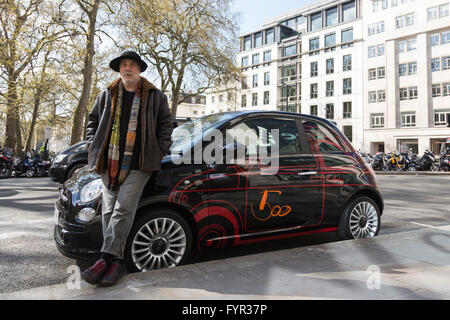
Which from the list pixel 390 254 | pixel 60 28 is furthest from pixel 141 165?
pixel 60 28

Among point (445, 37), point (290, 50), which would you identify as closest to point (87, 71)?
point (445, 37)

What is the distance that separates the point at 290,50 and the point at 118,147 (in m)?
54.9

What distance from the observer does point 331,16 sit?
4966 centimetres

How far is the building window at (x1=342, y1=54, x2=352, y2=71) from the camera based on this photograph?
46.2 metres

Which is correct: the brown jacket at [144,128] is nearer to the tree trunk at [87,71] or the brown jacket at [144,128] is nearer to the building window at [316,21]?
the tree trunk at [87,71]

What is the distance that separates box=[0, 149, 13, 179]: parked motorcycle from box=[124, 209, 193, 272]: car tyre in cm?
1367

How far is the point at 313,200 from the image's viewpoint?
4.06 meters

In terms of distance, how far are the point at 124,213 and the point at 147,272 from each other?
0.53m

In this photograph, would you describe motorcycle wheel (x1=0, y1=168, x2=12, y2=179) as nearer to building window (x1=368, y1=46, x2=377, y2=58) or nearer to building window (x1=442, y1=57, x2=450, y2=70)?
building window (x1=442, y1=57, x2=450, y2=70)

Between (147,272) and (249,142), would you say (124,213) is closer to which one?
(147,272)

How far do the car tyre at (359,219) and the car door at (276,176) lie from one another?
0.44 m

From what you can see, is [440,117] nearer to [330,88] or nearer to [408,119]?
[408,119]

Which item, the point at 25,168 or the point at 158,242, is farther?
the point at 25,168

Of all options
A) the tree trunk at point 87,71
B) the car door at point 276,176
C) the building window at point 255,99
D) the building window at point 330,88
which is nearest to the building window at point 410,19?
the building window at point 330,88
